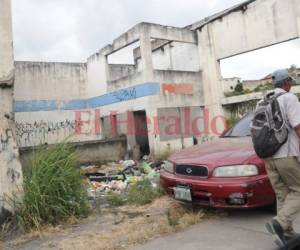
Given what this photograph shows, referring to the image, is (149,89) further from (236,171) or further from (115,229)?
(236,171)

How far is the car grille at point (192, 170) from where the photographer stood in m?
4.98

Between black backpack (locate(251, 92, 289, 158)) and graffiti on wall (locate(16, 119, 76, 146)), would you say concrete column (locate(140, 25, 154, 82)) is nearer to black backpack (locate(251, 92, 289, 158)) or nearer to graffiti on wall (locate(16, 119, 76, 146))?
graffiti on wall (locate(16, 119, 76, 146))

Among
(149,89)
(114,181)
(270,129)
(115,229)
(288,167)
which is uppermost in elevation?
(149,89)

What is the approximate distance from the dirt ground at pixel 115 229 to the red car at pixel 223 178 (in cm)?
39

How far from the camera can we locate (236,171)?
476 centimetres

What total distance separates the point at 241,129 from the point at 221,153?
45.7 inches

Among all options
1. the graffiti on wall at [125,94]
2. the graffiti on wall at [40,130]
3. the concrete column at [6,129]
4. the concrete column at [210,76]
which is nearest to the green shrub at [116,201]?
the concrete column at [6,129]

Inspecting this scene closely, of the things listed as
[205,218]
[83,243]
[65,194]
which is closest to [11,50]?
[65,194]

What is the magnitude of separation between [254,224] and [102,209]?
2.76 m

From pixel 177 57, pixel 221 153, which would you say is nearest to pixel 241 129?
pixel 221 153

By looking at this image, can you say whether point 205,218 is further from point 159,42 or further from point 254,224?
point 159,42

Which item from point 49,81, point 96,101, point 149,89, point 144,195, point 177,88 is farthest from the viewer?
point 96,101

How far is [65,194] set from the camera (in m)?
5.77

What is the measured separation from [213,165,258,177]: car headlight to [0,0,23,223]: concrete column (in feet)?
9.85
